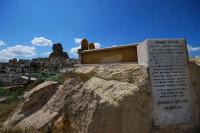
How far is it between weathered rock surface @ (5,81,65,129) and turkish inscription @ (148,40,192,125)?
9.20ft

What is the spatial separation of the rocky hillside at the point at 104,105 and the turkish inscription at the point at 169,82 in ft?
0.58

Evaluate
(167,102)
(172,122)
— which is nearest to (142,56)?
(167,102)

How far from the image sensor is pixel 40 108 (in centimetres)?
740

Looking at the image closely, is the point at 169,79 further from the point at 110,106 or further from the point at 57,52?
the point at 57,52

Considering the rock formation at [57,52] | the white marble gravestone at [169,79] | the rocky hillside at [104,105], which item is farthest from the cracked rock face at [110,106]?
the rock formation at [57,52]

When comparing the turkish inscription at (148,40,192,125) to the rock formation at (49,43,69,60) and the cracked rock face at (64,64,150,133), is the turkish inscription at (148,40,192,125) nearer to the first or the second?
the cracked rock face at (64,64,150,133)

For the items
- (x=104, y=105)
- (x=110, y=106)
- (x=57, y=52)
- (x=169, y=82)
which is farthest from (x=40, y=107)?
(x=57, y=52)

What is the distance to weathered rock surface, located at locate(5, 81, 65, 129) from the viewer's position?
6635 mm

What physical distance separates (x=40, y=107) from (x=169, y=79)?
422cm

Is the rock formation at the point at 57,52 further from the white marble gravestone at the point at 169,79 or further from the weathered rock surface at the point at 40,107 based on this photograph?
the white marble gravestone at the point at 169,79

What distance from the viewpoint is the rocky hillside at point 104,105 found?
5.06 metres

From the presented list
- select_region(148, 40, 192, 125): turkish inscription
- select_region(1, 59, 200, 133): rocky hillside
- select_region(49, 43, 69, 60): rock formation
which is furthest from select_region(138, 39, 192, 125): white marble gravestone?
select_region(49, 43, 69, 60): rock formation

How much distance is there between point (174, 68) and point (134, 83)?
1.11 m

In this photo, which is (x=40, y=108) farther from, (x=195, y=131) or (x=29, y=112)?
(x=195, y=131)
